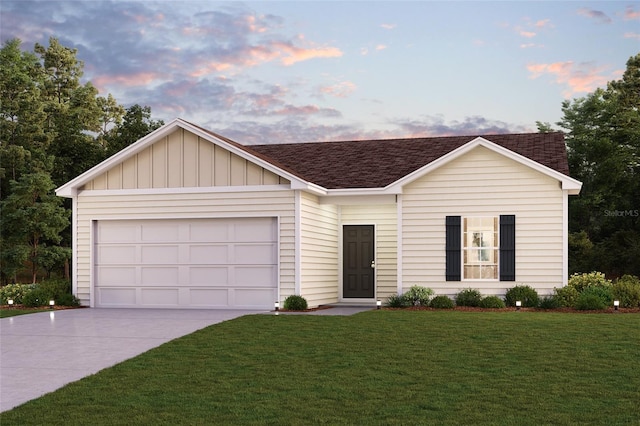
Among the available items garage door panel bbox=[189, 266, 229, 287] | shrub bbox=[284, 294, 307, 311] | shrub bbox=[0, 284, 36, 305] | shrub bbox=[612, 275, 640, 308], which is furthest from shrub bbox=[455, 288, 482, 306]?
shrub bbox=[0, 284, 36, 305]

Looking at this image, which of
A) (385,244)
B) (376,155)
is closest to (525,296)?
(385,244)

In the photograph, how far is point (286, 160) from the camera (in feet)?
79.4

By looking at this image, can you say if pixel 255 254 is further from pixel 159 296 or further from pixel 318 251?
pixel 159 296

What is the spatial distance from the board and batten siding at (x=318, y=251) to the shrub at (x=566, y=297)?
5989 mm

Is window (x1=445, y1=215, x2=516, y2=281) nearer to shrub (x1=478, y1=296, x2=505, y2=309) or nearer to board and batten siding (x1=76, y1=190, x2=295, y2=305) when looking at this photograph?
shrub (x1=478, y1=296, x2=505, y2=309)

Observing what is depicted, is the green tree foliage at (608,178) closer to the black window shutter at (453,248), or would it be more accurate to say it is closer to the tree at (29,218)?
the black window shutter at (453,248)

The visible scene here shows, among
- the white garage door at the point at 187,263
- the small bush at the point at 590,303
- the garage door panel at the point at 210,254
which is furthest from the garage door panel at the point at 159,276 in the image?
the small bush at the point at 590,303

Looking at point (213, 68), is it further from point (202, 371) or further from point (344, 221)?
point (202, 371)

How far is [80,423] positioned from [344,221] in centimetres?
1439

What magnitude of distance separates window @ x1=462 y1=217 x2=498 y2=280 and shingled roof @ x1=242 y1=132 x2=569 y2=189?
7.45 ft

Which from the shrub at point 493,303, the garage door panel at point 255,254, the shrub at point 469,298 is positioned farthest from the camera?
the garage door panel at point 255,254

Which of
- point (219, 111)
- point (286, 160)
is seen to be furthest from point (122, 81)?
point (286, 160)

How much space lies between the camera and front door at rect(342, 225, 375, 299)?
22.2 meters

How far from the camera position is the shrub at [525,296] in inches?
739
